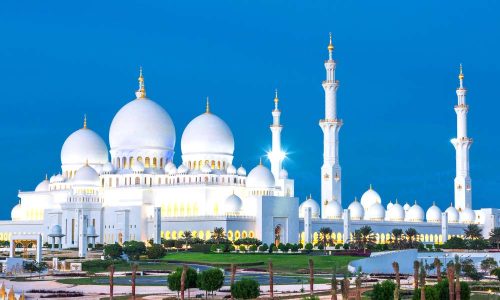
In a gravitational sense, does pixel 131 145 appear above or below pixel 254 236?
above

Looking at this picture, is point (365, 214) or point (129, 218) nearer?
point (129, 218)

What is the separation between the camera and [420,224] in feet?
295

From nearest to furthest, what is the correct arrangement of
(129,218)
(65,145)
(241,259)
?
(241,259), (129,218), (65,145)

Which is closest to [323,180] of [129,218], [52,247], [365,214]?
[365,214]

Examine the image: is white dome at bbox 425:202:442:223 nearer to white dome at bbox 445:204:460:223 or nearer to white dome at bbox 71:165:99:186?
white dome at bbox 445:204:460:223

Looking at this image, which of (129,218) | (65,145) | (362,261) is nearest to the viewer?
(362,261)

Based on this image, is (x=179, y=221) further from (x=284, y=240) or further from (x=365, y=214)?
(x=365, y=214)

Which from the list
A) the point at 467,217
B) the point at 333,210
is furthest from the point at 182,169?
the point at 467,217

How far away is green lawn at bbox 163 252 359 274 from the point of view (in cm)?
5325

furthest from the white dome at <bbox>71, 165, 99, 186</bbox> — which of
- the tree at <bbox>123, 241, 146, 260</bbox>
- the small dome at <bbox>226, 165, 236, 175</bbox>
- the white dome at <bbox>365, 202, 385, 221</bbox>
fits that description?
the white dome at <bbox>365, 202, 385, 221</bbox>

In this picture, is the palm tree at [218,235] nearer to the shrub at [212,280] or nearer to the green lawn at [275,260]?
the green lawn at [275,260]

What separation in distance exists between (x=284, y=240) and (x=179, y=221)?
9.05m

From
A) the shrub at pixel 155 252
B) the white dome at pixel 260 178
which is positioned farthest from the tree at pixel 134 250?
the white dome at pixel 260 178

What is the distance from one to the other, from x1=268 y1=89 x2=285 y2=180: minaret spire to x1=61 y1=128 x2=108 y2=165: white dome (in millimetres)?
16079
